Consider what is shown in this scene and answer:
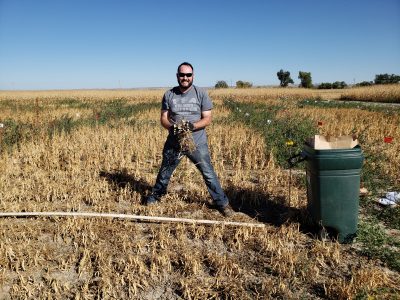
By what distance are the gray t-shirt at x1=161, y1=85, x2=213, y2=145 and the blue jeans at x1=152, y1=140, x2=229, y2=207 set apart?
18cm

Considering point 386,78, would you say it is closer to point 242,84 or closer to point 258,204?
point 242,84

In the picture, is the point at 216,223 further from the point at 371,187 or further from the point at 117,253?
the point at 371,187

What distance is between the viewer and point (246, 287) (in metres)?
→ 3.27

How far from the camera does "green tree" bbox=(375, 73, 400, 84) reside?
73250 mm

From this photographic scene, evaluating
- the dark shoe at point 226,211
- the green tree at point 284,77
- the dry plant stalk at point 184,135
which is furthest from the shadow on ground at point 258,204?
the green tree at point 284,77

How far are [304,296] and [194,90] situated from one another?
2880 mm

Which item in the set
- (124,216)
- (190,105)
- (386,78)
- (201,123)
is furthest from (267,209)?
(386,78)

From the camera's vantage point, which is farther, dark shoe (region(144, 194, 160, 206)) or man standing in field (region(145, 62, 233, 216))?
dark shoe (region(144, 194, 160, 206))

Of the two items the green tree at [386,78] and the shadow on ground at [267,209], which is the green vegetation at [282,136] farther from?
the green tree at [386,78]

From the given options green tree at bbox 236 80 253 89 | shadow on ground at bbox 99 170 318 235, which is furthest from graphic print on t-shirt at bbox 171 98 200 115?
green tree at bbox 236 80 253 89

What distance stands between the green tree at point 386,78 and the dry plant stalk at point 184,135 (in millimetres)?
81017

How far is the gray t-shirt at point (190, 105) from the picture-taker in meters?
4.72

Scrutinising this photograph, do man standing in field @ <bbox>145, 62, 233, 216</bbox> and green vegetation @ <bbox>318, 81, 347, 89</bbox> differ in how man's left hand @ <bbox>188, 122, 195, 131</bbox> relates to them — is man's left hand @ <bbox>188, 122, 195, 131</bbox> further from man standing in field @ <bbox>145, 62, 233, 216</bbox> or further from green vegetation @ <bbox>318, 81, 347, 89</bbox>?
green vegetation @ <bbox>318, 81, 347, 89</bbox>

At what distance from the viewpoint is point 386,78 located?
76.3 m
